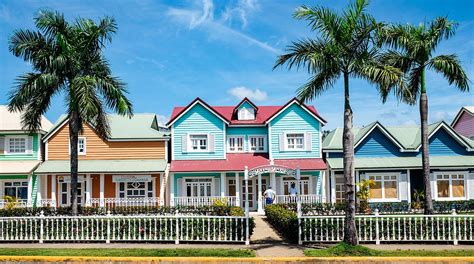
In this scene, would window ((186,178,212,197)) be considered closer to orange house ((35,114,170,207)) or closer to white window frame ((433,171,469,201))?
orange house ((35,114,170,207))

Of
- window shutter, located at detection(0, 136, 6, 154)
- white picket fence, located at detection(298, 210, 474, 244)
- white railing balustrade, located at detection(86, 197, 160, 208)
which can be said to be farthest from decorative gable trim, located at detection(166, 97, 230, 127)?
white picket fence, located at detection(298, 210, 474, 244)

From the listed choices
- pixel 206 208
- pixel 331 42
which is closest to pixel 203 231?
pixel 331 42

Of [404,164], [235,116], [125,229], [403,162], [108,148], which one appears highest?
[235,116]

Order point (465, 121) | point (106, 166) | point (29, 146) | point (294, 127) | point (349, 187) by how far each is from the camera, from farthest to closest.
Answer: point (465, 121) < point (294, 127) < point (29, 146) < point (106, 166) < point (349, 187)

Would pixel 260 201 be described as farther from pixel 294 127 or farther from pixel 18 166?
pixel 18 166

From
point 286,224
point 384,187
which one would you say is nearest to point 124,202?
point 286,224

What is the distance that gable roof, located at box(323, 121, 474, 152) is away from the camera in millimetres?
31594

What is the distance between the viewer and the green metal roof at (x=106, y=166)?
29969 millimetres

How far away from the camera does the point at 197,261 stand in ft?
43.3

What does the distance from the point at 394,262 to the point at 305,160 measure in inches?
747

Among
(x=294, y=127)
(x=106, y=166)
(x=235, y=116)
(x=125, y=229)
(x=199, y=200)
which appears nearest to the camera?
(x=125, y=229)

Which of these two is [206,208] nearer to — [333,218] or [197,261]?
[333,218]

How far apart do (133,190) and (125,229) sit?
1480 centimetres

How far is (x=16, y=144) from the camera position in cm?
3162
